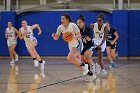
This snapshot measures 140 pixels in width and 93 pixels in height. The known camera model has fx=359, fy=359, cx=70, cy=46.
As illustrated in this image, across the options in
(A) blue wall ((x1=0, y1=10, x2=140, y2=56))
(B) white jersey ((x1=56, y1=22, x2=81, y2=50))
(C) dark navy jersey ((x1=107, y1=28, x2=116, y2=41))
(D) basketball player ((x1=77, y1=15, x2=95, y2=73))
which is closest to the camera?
(B) white jersey ((x1=56, y1=22, x2=81, y2=50))

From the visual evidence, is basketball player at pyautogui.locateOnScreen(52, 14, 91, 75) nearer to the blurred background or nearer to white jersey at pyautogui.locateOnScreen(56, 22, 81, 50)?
white jersey at pyautogui.locateOnScreen(56, 22, 81, 50)

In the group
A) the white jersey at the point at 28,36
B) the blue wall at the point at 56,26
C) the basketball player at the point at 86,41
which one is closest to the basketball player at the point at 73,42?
the basketball player at the point at 86,41

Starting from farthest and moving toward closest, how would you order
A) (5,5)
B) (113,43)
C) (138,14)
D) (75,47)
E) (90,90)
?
(5,5) → (138,14) → (113,43) → (75,47) → (90,90)

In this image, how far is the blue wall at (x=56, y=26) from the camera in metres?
23.0

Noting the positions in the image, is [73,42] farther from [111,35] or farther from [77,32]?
[111,35]

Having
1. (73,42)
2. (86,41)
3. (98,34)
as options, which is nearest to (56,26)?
(98,34)

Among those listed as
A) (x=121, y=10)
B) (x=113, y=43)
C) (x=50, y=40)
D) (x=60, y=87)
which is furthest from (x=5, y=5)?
(x=60, y=87)

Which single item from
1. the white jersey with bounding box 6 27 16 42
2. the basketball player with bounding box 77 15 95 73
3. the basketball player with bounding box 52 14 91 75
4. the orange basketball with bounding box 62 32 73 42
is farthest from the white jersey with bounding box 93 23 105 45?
the white jersey with bounding box 6 27 16 42

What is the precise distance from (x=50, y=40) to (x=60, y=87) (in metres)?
15.3

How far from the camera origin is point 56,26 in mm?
23656

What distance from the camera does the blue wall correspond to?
22969mm

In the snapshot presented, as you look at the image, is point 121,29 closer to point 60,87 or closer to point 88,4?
point 88,4

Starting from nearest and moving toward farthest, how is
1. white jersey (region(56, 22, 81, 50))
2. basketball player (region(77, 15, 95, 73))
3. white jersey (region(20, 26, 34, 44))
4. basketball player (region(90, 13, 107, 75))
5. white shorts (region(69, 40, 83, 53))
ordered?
white jersey (region(56, 22, 81, 50)) < white shorts (region(69, 40, 83, 53)) < basketball player (region(77, 15, 95, 73)) < basketball player (region(90, 13, 107, 75)) < white jersey (region(20, 26, 34, 44))

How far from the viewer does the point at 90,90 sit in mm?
8156
